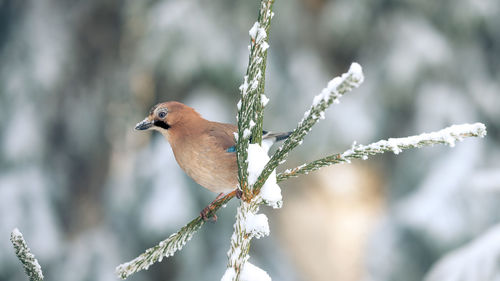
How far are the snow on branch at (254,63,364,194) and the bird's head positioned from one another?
0.28m

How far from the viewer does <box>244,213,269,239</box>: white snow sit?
0.64 m

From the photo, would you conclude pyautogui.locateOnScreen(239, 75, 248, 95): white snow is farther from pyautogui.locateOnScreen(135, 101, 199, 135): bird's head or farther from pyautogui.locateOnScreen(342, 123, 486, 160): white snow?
pyautogui.locateOnScreen(135, 101, 199, 135): bird's head

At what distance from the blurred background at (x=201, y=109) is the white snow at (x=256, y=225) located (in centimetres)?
228

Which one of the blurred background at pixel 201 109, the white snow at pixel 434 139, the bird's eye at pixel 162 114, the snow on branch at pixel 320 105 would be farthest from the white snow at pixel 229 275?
the blurred background at pixel 201 109

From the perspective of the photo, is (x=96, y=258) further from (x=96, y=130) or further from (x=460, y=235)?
(x=460, y=235)

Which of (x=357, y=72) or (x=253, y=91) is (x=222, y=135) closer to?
(x=253, y=91)

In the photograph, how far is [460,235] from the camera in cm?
352

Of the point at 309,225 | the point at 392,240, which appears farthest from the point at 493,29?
the point at 309,225

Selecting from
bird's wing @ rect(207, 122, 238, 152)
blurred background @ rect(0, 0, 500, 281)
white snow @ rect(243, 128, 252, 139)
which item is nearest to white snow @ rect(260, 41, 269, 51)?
white snow @ rect(243, 128, 252, 139)

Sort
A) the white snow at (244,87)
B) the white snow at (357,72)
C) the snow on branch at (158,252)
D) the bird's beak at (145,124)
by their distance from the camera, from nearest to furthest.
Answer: the white snow at (357,72), the white snow at (244,87), the snow on branch at (158,252), the bird's beak at (145,124)

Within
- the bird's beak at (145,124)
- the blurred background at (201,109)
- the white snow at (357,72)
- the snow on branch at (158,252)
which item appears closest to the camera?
the white snow at (357,72)

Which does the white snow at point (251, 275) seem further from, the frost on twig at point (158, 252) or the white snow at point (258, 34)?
the white snow at point (258, 34)

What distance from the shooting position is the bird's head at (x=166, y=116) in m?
0.86

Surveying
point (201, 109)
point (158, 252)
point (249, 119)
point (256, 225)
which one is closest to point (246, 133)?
point (249, 119)
